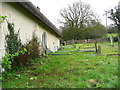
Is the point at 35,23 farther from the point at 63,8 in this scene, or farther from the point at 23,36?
the point at 63,8

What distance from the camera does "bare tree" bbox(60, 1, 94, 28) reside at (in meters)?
26.0

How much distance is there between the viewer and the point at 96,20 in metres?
26.2

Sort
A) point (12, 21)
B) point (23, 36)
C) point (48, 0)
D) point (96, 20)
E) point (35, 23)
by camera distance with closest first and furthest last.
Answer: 1. point (12, 21)
2. point (23, 36)
3. point (35, 23)
4. point (48, 0)
5. point (96, 20)

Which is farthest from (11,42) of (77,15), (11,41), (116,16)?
(116,16)

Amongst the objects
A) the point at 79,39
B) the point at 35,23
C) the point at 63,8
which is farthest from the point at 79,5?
the point at 35,23

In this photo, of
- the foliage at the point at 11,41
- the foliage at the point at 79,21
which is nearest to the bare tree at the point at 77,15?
the foliage at the point at 79,21

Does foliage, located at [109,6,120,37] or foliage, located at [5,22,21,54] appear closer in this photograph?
foliage, located at [5,22,21,54]

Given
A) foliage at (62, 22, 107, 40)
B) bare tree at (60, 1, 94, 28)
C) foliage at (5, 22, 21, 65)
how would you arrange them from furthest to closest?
1. bare tree at (60, 1, 94, 28)
2. foliage at (62, 22, 107, 40)
3. foliage at (5, 22, 21, 65)

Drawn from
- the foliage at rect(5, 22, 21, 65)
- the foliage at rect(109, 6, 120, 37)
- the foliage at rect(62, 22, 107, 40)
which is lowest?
the foliage at rect(5, 22, 21, 65)

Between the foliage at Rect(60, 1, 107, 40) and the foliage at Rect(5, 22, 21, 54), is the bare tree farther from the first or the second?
the foliage at Rect(5, 22, 21, 54)

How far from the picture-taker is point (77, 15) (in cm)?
2653

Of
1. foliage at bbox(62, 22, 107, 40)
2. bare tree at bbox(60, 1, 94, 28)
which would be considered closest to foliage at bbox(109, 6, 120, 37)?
foliage at bbox(62, 22, 107, 40)

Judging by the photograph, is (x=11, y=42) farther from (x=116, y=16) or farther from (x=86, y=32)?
(x=116, y=16)

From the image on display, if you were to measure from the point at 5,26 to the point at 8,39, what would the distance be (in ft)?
1.75
